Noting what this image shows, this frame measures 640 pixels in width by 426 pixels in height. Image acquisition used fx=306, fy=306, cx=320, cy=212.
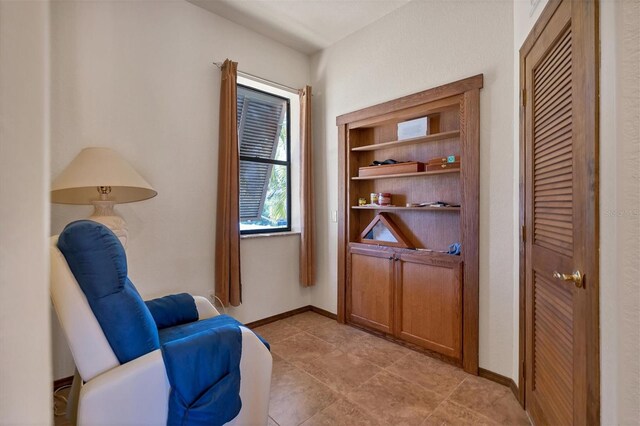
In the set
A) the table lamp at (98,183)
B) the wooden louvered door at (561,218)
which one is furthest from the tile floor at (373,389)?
the table lamp at (98,183)

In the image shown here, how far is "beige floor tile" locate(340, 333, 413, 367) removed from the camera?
96.6 inches

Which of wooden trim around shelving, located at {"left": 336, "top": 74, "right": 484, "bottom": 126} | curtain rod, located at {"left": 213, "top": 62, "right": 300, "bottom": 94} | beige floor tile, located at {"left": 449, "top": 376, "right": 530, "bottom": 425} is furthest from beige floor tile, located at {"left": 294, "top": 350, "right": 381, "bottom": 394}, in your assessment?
curtain rod, located at {"left": 213, "top": 62, "right": 300, "bottom": 94}

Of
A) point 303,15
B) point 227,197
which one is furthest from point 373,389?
point 303,15

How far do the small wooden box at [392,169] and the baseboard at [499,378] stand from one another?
1.61m

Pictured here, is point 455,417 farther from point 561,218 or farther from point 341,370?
point 561,218

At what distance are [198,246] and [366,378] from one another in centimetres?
177

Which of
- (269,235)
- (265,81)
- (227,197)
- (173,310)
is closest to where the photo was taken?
(173,310)

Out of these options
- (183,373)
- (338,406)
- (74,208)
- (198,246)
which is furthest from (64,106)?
(338,406)

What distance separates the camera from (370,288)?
9.75ft

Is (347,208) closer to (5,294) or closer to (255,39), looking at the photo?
(255,39)

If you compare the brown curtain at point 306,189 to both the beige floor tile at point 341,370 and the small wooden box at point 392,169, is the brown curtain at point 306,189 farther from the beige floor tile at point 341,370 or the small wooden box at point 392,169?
the beige floor tile at point 341,370
